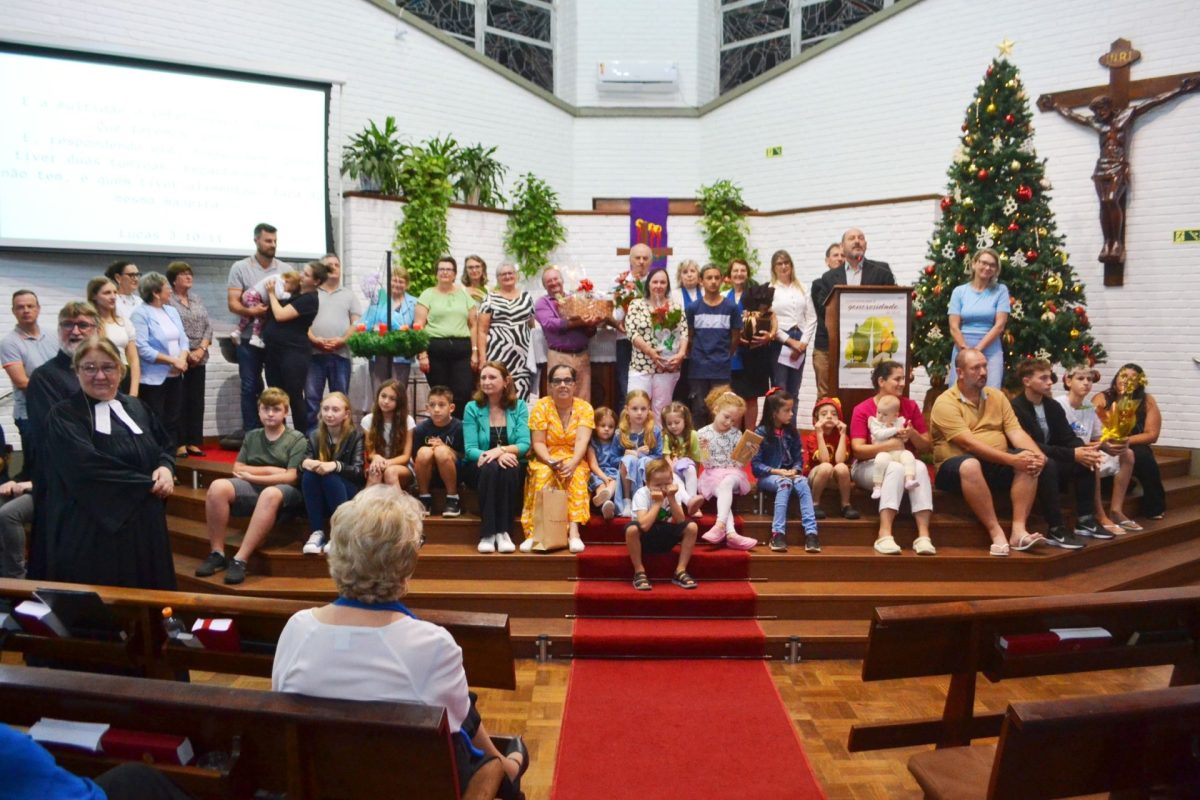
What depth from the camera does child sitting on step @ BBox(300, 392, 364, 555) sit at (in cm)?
473

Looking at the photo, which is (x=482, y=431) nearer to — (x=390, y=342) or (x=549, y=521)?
(x=549, y=521)

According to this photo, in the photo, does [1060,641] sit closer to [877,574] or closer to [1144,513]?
[877,574]

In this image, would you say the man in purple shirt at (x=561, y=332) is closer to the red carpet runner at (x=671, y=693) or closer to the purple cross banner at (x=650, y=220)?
the red carpet runner at (x=671, y=693)

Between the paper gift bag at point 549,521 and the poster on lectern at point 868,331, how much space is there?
7.89ft

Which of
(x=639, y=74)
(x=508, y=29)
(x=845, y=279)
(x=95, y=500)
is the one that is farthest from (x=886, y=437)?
(x=508, y=29)

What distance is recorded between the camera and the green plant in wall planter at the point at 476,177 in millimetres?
8664

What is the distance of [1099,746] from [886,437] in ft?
10.8

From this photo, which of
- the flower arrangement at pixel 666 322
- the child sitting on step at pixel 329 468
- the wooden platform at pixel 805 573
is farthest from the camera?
the flower arrangement at pixel 666 322

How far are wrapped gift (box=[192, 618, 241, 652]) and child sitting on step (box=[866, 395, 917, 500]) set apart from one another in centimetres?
364

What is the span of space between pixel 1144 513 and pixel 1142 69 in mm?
4153

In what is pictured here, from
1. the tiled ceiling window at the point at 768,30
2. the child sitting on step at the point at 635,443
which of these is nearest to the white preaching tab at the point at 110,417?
the child sitting on step at the point at 635,443

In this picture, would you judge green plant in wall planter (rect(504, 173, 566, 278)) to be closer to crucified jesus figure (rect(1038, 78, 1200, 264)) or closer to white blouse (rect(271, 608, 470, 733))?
crucified jesus figure (rect(1038, 78, 1200, 264))

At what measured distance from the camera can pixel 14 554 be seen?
15.2 ft

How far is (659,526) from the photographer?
4.64 metres
